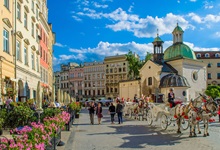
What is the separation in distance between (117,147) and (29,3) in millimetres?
24545

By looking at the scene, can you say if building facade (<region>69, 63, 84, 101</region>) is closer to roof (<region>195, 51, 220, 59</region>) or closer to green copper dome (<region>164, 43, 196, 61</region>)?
roof (<region>195, 51, 220, 59</region>)

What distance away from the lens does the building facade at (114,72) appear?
105 metres

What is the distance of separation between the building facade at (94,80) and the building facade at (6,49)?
286 ft

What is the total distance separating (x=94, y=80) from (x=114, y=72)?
35.1 feet

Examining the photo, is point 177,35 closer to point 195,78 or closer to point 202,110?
point 195,78

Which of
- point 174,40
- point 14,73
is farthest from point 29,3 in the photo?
point 174,40

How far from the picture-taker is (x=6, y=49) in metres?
22.2

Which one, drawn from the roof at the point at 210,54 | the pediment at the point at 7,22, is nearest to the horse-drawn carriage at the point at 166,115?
the pediment at the point at 7,22

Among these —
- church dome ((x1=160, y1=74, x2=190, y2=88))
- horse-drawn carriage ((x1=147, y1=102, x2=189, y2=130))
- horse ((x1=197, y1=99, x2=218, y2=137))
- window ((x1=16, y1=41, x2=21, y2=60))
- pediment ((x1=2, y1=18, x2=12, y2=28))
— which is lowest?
horse-drawn carriage ((x1=147, y1=102, x2=189, y2=130))

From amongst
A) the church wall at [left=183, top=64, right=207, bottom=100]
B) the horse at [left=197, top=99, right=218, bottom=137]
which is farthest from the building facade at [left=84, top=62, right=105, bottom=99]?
the horse at [left=197, top=99, right=218, bottom=137]

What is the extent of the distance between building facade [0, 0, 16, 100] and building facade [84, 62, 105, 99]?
87.1 m

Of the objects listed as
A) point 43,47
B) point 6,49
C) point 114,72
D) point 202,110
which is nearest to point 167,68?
point 43,47

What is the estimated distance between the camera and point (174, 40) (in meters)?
64.9

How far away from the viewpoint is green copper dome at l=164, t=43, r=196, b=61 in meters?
59.7
